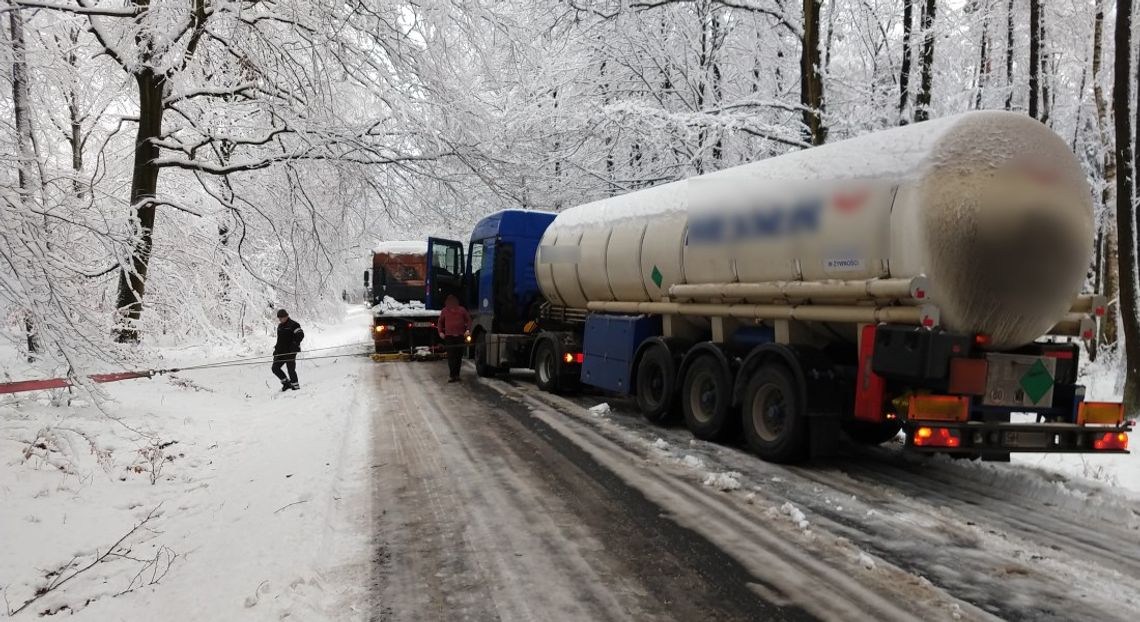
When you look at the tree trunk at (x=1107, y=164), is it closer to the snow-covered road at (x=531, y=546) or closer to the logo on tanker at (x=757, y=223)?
the logo on tanker at (x=757, y=223)

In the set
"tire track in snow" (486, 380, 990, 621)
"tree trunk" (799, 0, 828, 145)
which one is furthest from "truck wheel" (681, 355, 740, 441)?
"tree trunk" (799, 0, 828, 145)

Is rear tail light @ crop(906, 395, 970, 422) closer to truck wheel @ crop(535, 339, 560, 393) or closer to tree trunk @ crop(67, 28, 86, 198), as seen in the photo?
truck wheel @ crop(535, 339, 560, 393)

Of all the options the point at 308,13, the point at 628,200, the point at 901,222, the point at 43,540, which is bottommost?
the point at 43,540

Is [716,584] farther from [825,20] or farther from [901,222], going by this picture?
[825,20]

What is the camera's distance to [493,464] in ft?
22.9

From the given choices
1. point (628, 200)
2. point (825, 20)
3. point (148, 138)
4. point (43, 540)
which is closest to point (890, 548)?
point (43, 540)

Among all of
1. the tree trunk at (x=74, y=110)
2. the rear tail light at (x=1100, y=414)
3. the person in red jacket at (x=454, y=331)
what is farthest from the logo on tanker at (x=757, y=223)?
the tree trunk at (x=74, y=110)

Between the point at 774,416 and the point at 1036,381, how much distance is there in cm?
232

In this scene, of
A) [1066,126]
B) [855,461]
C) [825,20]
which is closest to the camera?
[855,461]

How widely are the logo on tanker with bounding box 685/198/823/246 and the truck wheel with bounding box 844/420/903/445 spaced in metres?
2.52

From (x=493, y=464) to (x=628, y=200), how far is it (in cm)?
489

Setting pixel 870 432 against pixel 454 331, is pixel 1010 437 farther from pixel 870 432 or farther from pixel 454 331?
pixel 454 331

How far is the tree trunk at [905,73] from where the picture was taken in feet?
44.6

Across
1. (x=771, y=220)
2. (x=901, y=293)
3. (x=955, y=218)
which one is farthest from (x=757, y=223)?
(x=955, y=218)
